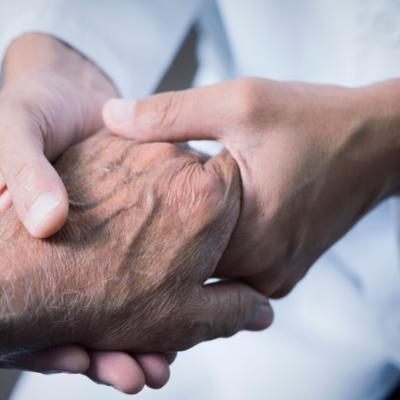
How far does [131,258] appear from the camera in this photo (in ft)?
2.00

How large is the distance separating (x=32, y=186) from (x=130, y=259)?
135 millimetres

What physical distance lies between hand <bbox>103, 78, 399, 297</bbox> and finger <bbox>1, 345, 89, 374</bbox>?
9.0 inches

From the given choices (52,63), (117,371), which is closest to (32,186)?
(117,371)

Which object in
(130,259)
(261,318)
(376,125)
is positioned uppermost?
(376,125)

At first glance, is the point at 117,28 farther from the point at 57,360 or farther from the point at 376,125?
the point at 57,360

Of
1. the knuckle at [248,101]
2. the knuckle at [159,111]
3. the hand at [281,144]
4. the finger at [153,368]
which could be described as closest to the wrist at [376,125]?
the hand at [281,144]

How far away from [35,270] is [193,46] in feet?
4.23

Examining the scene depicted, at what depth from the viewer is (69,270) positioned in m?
0.57

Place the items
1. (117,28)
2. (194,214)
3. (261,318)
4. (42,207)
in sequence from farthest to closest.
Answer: (117,28), (261,318), (194,214), (42,207)

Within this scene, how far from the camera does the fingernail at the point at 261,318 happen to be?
751mm

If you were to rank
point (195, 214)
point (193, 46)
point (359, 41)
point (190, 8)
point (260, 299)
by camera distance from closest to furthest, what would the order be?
point (195, 214)
point (260, 299)
point (359, 41)
point (190, 8)
point (193, 46)

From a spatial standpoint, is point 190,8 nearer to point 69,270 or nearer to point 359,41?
point 359,41

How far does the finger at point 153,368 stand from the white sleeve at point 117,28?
512 millimetres

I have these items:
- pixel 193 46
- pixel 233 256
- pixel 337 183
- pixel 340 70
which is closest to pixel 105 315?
pixel 233 256
